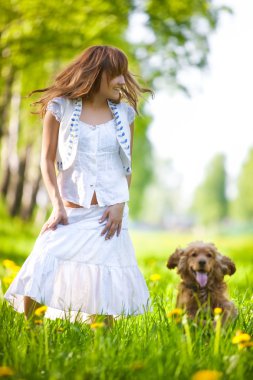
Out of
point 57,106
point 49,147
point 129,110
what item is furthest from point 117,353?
point 129,110

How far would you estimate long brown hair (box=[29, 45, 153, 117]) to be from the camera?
4.44 m

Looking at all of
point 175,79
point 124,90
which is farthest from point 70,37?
point 124,90

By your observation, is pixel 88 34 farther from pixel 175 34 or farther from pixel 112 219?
pixel 112 219

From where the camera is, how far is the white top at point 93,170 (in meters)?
4.41

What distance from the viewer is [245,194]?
69750mm

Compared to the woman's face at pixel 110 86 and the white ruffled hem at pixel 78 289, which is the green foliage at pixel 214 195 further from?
the white ruffled hem at pixel 78 289

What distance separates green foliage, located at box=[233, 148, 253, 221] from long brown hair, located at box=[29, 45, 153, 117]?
62.7 m

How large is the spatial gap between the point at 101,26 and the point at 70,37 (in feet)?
2.82

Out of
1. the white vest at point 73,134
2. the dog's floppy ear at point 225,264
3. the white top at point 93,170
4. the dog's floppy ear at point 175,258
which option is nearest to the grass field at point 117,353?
the dog's floppy ear at point 225,264

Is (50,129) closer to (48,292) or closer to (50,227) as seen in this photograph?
(50,227)

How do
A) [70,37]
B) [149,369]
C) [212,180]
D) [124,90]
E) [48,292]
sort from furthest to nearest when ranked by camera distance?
1. [212,180]
2. [70,37]
3. [124,90]
4. [48,292]
5. [149,369]

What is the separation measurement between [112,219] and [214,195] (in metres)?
69.9

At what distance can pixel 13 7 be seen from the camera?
11812 mm

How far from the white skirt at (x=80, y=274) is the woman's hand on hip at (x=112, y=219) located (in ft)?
A: 0.11
